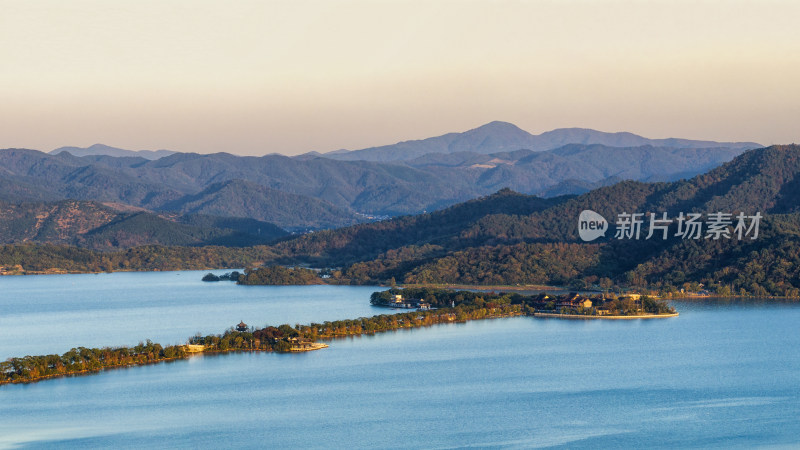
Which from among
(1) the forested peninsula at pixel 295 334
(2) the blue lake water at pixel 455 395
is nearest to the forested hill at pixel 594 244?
(1) the forested peninsula at pixel 295 334

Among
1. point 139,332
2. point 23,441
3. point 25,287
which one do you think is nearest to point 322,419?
point 23,441

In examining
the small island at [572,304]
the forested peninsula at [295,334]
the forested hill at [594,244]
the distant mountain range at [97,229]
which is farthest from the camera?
the distant mountain range at [97,229]

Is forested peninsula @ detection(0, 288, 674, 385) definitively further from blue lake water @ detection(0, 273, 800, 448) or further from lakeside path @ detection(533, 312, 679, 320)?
blue lake water @ detection(0, 273, 800, 448)

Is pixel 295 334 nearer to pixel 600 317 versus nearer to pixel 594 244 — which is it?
pixel 600 317

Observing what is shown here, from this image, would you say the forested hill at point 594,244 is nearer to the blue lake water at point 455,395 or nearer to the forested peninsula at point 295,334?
the forested peninsula at point 295,334

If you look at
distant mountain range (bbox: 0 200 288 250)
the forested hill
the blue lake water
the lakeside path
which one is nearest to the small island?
the lakeside path
